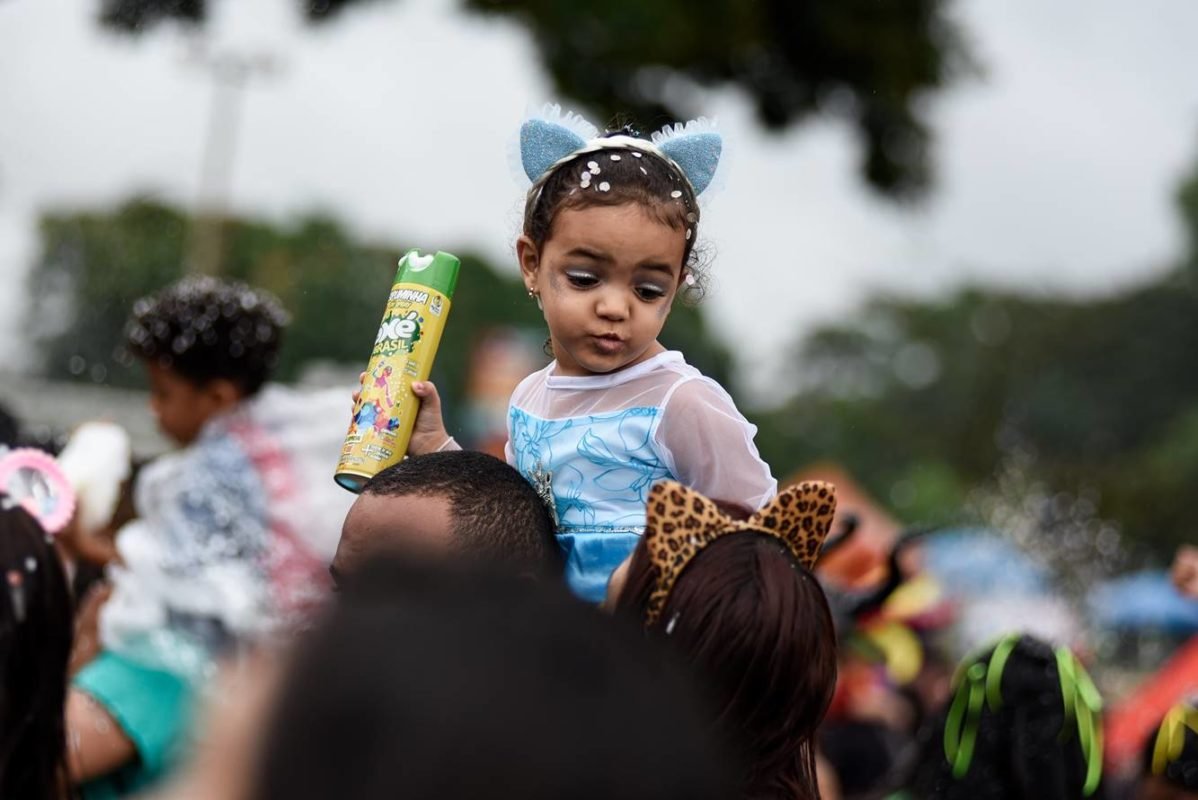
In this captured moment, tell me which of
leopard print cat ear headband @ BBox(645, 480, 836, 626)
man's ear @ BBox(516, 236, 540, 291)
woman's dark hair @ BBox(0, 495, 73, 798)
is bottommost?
A: woman's dark hair @ BBox(0, 495, 73, 798)

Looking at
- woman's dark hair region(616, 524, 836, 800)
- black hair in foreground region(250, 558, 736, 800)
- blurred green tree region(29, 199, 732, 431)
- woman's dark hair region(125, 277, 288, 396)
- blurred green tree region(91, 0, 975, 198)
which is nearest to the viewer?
black hair in foreground region(250, 558, 736, 800)

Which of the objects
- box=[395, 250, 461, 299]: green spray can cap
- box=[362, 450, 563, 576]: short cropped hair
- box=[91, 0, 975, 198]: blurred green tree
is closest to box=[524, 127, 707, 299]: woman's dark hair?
box=[395, 250, 461, 299]: green spray can cap

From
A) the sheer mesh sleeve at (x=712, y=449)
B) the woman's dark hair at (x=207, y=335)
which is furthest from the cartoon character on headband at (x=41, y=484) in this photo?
the woman's dark hair at (x=207, y=335)

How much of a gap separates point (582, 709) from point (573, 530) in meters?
1.22

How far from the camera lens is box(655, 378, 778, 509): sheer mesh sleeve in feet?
7.02

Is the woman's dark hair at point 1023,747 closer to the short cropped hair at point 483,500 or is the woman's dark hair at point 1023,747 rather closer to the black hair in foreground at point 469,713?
the short cropped hair at point 483,500

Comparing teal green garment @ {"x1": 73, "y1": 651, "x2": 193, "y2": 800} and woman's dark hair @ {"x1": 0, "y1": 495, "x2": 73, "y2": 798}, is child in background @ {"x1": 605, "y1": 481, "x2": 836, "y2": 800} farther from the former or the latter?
teal green garment @ {"x1": 73, "y1": 651, "x2": 193, "y2": 800}

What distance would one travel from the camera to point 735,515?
203cm

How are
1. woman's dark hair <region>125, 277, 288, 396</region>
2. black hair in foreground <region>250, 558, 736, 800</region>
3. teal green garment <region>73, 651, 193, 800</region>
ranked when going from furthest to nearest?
1. woman's dark hair <region>125, 277, 288, 396</region>
2. teal green garment <region>73, 651, 193, 800</region>
3. black hair in foreground <region>250, 558, 736, 800</region>

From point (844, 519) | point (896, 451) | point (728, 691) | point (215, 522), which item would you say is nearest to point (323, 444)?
point (215, 522)

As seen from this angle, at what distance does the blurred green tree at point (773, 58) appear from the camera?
1205 cm

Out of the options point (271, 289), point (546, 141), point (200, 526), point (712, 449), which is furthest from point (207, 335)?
point (271, 289)

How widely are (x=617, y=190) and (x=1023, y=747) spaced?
5.92ft

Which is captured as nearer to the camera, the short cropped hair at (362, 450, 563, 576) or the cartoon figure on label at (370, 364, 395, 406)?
the short cropped hair at (362, 450, 563, 576)
